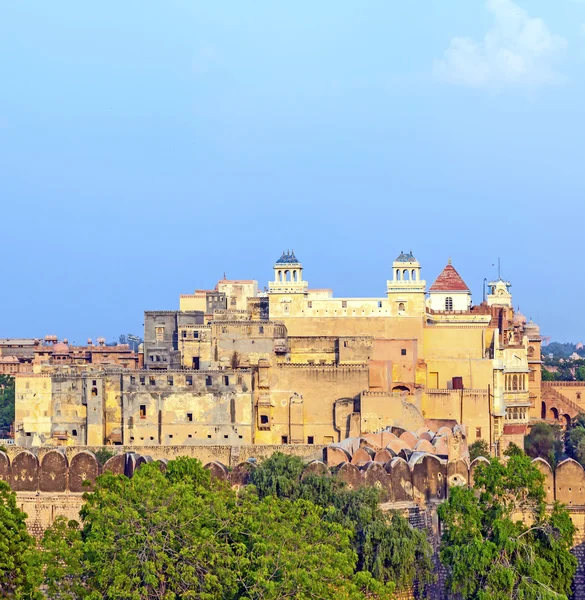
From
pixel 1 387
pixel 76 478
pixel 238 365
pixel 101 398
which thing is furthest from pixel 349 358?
pixel 1 387

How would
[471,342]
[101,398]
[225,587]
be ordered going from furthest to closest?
1. [471,342]
2. [101,398]
3. [225,587]

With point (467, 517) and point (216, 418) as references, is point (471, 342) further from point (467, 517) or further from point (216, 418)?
point (467, 517)

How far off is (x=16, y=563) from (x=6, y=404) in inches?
2007

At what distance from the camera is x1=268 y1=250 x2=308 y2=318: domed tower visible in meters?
74.2

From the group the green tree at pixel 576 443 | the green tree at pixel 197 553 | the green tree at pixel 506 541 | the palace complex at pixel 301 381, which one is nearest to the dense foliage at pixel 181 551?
the green tree at pixel 197 553

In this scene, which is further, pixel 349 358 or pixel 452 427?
pixel 349 358

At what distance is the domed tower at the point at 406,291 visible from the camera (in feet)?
242

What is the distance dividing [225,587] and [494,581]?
6.04 m

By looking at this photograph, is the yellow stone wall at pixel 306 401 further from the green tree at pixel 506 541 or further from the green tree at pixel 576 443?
the green tree at pixel 506 541

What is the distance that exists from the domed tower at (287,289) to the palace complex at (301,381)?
0.19ft

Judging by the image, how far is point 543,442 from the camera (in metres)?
74.6

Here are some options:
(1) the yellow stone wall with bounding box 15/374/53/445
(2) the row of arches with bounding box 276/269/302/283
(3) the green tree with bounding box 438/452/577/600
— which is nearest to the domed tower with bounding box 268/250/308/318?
(2) the row of arches with bounding box 276/269/302/283

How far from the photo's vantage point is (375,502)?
46156mm

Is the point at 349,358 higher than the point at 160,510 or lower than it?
higher
